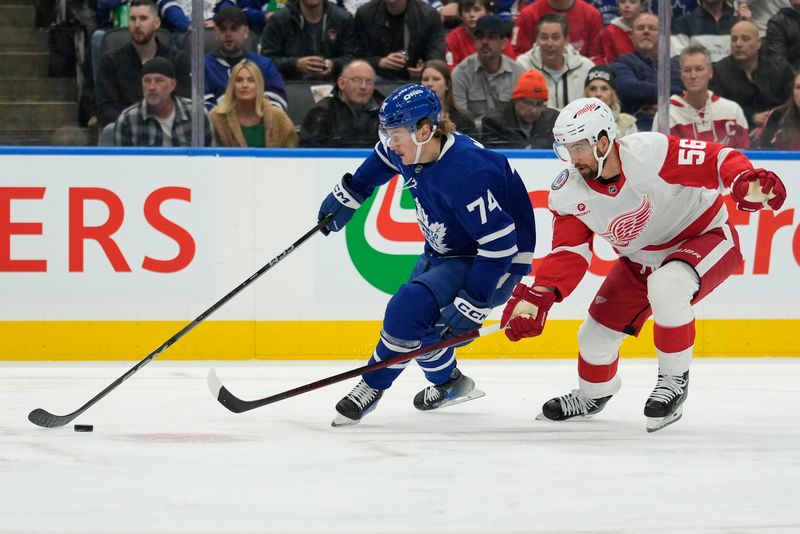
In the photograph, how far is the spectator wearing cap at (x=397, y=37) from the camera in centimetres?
586

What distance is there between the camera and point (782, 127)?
605 cm

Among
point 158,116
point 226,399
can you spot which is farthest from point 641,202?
point 158,116

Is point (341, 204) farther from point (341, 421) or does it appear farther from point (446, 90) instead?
point (446, 90)

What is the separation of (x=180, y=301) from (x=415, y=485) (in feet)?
9.36

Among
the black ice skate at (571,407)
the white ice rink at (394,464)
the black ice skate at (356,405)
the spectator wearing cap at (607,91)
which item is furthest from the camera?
the spectator wearing cap at (607,91)

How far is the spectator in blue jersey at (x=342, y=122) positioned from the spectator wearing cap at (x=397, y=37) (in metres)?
0.09

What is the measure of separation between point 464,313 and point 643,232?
1.99 feet

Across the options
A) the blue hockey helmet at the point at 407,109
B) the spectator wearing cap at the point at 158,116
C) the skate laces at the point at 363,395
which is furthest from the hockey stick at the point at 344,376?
the spectator wearing cap at the point at 158,116

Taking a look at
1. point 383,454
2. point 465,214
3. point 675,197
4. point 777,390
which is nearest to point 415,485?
point 383,454

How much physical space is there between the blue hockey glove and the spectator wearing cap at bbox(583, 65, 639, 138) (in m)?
2.23

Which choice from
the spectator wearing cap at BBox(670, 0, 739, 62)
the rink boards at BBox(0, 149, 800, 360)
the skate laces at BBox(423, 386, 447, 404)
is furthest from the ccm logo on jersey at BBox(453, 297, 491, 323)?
the spectator wearing cap at BBox(670, 0, 739, 62)

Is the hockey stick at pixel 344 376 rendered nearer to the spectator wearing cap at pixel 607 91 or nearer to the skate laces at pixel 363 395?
the skate laces at pixel 363 395

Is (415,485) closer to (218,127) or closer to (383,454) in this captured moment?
(383,454)

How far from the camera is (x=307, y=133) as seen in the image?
5863 millimetres
